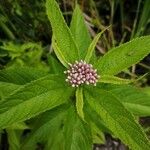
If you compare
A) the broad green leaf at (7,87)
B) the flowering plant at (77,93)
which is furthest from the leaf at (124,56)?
the broad green leaf at (7,87)

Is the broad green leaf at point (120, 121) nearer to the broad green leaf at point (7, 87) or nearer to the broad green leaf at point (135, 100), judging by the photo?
the broad green leaf at point (135, 100)

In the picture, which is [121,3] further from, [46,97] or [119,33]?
[46,97]

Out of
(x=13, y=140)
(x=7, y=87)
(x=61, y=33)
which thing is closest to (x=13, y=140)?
(x=13, y=140)

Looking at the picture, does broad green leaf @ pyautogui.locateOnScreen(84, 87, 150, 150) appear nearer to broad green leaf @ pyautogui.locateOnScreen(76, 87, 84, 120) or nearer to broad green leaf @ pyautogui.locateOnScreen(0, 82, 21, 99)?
broad green leaf @ pyautogui.locateOnScreen(76, 87, 84, 120)

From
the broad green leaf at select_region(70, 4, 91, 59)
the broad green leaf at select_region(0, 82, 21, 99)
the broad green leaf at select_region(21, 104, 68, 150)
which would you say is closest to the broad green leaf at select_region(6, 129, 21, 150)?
the broad green leaf at select_region(21, 104, 68, 150)

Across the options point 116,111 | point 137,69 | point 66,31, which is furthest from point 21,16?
point 116,111
